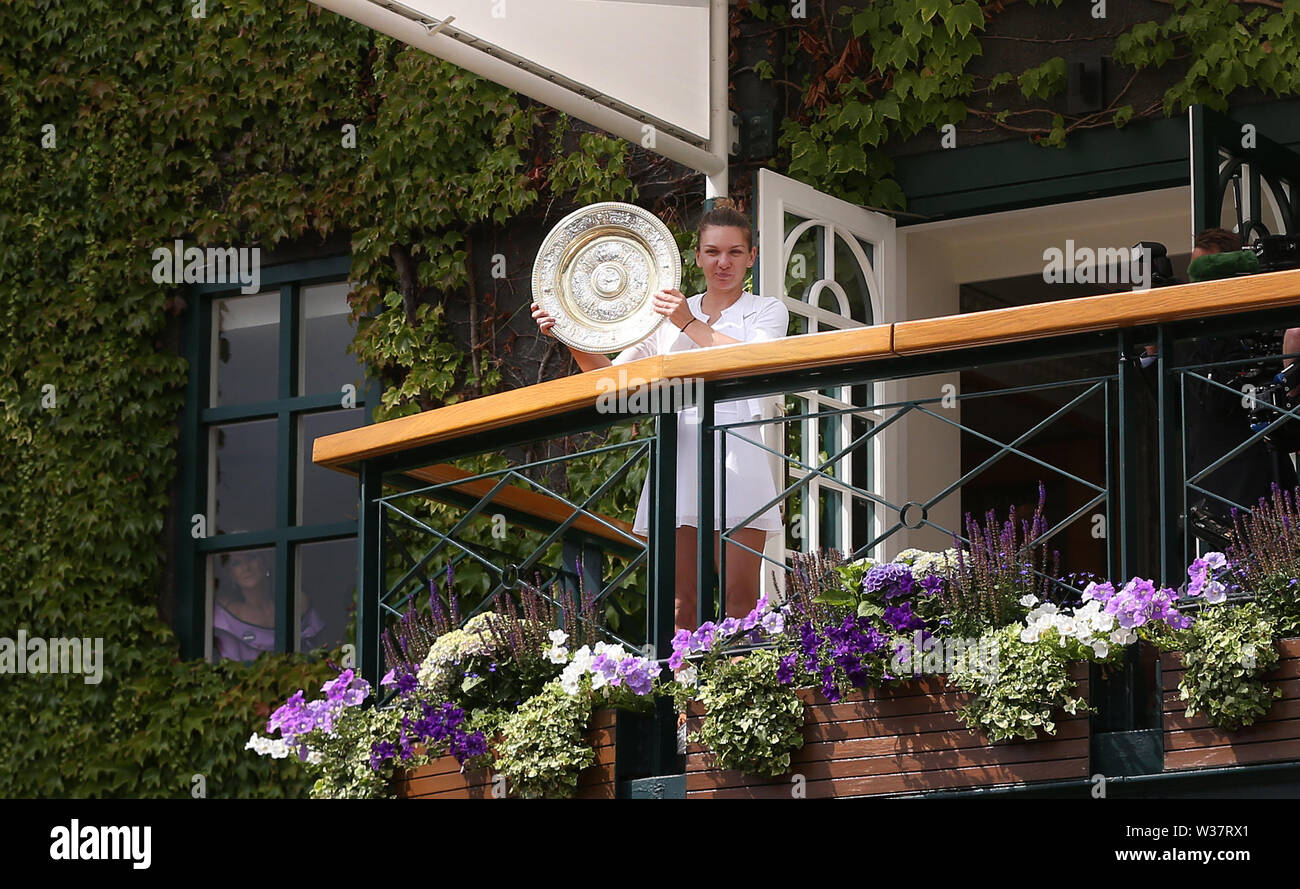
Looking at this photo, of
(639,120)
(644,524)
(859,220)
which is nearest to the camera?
(644,524)

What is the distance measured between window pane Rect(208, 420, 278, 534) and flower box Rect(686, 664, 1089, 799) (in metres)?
4.52

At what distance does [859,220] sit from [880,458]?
902 millimetres

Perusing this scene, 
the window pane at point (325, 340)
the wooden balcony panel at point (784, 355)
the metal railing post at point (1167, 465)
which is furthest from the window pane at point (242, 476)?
the metal railing post at point (1167, 465)


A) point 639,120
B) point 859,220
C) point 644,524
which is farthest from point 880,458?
point 644,524

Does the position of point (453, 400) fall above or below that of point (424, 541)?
above

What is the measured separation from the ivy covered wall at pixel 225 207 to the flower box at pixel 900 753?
3605mm

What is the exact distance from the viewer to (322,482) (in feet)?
26.3

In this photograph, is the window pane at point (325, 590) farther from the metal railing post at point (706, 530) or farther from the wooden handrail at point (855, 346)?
the metal railing post at point (706, 530)

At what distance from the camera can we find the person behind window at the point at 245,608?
26.1 feet

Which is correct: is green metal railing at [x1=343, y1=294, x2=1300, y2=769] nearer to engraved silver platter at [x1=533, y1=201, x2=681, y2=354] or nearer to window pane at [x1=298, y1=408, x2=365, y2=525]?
engraved silver platter at [x1=533, y1=201, x2=681, y2=354]

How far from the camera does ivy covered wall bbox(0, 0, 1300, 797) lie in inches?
282
